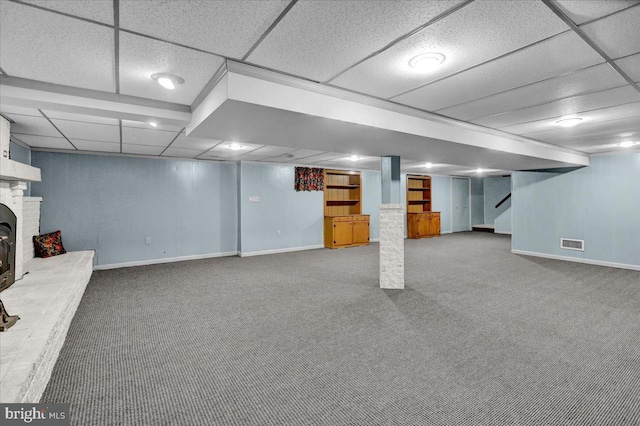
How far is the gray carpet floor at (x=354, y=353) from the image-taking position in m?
1.93

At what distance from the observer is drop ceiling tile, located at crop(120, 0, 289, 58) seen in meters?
1.55

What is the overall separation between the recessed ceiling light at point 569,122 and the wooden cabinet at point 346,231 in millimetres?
5485

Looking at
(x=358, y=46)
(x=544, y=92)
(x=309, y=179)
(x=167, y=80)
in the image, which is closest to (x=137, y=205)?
(x=309, y=179)

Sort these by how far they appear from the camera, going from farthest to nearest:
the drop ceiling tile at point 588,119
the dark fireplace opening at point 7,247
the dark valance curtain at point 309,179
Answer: the dark valance curtain at point 309,179 < the drop ceiling tile at point 588,119 < the dark fireplace opening at point 7,247

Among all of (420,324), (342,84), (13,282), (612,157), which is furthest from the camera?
(612,157)

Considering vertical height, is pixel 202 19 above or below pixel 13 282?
above

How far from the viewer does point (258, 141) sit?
386 centimetres

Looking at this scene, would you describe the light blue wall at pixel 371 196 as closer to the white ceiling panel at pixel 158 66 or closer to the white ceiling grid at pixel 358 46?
the white ceiling grid at pixel 358 46

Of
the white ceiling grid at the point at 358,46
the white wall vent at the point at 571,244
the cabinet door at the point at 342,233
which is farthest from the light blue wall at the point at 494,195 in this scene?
the white ceiling grid at the point at 358,46

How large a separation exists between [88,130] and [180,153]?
2.03 metres

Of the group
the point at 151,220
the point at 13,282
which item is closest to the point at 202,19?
the point at 13,282

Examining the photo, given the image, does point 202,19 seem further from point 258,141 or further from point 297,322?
point 297,322

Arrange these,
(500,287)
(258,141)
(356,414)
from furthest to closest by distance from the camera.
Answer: (500,287), (258,141), (356,414)

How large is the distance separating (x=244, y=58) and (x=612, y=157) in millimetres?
7563
